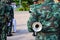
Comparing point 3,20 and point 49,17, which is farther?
point 3,20

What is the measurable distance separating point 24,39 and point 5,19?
4.20 m

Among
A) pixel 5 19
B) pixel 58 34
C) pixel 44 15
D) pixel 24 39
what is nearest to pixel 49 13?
pixel 44 15

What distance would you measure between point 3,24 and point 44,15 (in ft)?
3.77

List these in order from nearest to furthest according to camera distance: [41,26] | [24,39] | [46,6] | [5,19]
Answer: [41,26] < [46,6] < [5,19] < [24,39]

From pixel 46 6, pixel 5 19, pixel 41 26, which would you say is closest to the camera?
pixel 41 26

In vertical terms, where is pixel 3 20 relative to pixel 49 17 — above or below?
below

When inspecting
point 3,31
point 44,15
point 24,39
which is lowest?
point 24,39

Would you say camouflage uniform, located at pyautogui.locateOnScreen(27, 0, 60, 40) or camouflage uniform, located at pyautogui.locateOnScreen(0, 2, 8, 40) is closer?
camouflage uniform, located at pyautogui.locateOnScreen(27, 0, 60, 40)

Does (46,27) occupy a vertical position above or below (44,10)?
below

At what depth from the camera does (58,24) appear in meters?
4.05

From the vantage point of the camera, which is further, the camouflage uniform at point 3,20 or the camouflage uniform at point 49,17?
the camouflage uniform at point 3,20

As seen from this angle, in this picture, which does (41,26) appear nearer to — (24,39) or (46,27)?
(46,27)

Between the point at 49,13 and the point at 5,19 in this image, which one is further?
the point at 5,19

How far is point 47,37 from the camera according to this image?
420 cm
